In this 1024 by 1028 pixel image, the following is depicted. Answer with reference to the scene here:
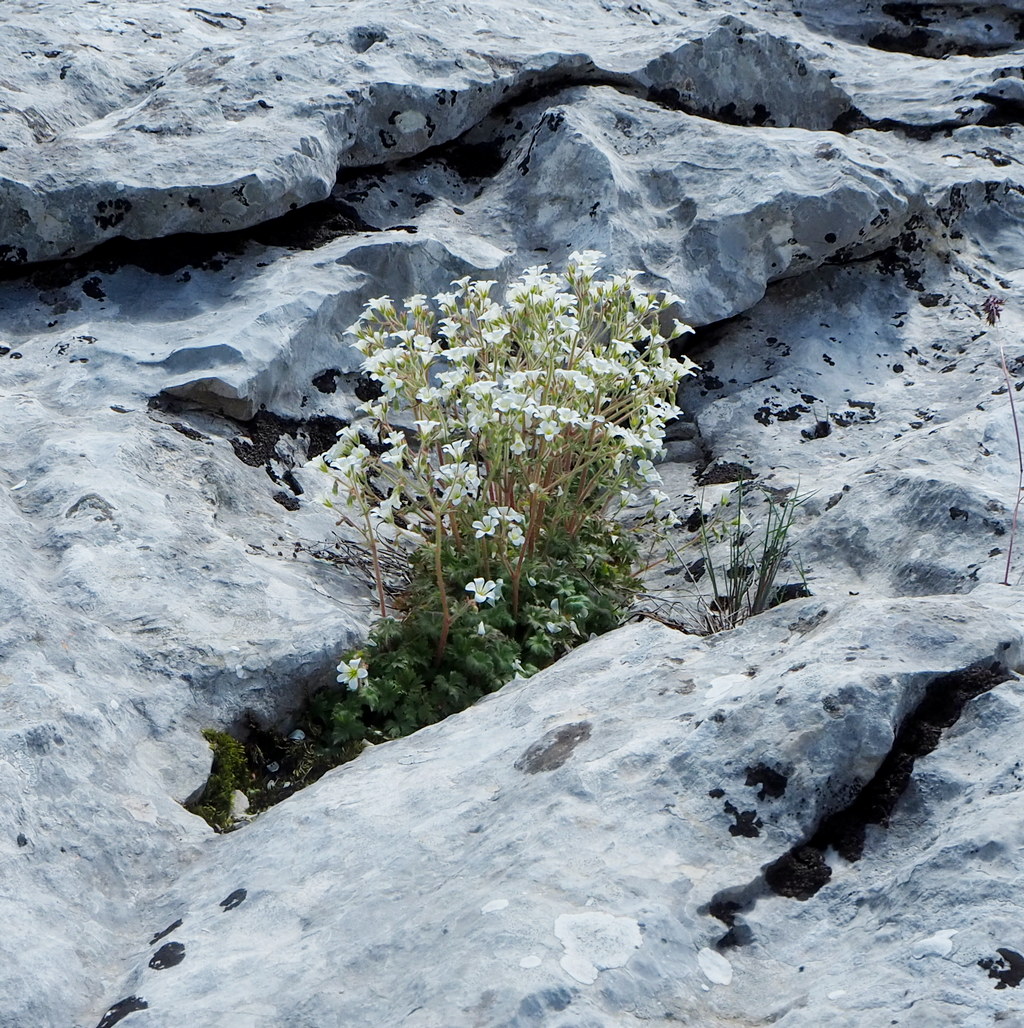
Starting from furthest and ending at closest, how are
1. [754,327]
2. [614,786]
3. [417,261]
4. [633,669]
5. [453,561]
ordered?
[754,327], [417,261], [453,561], [633,669], [614,786]

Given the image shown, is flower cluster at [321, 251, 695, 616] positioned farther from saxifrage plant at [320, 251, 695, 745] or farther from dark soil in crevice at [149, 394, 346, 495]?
dark soil in crevice at [149, 394, 346, 495]

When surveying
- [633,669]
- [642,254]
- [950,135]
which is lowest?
[633,669]

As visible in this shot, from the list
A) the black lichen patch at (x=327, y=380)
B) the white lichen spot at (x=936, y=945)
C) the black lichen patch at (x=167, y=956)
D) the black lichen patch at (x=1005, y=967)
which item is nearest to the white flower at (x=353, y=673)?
the black lichen patch at (x=167, y=956)

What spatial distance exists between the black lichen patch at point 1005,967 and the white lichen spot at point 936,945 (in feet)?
0.24

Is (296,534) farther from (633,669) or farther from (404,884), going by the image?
(404,884)

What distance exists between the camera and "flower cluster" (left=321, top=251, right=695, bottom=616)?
165 inches

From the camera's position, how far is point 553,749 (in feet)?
10.2

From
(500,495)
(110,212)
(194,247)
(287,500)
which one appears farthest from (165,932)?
(194,247)

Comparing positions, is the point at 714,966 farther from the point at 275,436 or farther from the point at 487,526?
the point at 275,436

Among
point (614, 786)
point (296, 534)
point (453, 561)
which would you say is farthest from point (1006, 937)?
point (296, 534)

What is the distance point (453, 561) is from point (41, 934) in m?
2.18

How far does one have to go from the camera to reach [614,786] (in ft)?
9.55

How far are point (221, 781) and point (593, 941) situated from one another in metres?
1.62

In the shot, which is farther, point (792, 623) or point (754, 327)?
point (754, 327)
